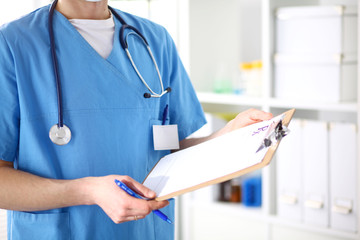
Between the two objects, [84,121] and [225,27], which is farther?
[225,27]

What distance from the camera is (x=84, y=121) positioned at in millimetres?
1109

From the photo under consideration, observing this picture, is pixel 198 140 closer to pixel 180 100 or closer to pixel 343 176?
pixel 180 100

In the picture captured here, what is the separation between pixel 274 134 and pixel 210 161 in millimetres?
145

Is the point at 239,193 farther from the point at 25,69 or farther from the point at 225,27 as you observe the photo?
the point at 25,69

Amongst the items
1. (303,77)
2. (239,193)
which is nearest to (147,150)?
(303,77)

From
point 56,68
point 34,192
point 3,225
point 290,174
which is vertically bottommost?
point 3,225

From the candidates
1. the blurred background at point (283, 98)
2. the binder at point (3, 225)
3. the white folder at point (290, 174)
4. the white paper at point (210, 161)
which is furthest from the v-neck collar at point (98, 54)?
the white folder at point (290, 174)

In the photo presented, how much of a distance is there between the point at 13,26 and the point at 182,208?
1.58 metres

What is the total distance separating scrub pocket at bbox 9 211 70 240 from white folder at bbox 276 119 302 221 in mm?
1211

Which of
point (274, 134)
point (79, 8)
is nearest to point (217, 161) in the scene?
point (274, 134)

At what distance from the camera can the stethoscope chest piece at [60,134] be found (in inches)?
41.9

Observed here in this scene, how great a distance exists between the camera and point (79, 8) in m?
1.17

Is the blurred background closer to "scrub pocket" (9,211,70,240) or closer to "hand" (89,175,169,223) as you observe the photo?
"scrub pocket" (9,211,70,240)

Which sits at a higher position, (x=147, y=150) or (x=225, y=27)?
(x=225, y=27)
